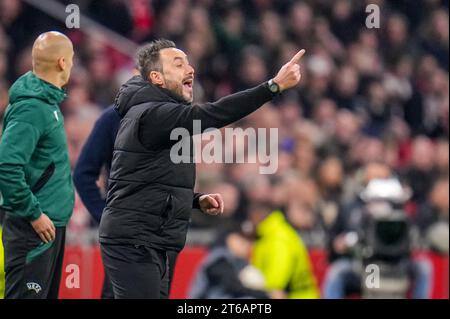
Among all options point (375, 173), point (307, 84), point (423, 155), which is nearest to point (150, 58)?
point (375, 173)

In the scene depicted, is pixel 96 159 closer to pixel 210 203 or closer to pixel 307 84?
pixel 210 203

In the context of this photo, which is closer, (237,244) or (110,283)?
(110,283)

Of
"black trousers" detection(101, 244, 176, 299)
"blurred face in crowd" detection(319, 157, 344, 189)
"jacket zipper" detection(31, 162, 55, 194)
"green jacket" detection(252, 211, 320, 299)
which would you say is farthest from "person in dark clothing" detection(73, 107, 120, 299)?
"blurred face in crowd" detection(319, 157, 344, 189)

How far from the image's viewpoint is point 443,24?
48.1ft

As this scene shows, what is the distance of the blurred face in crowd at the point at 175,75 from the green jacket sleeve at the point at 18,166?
661mm

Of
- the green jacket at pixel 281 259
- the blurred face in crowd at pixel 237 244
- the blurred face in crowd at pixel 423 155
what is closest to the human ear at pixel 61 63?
the blurred face in crowd at pixel 237 244

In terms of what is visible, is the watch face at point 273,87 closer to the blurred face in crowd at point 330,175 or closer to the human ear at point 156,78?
the human ear at point 156,78

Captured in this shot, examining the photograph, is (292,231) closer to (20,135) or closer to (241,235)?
(241,235)

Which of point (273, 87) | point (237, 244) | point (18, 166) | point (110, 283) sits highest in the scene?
point (273, 87)

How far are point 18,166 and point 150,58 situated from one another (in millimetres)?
811

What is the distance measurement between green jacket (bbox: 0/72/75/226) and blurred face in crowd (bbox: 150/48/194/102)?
1.87 ft

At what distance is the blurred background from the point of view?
955 cm

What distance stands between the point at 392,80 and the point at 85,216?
540cm

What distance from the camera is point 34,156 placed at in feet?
19.9
